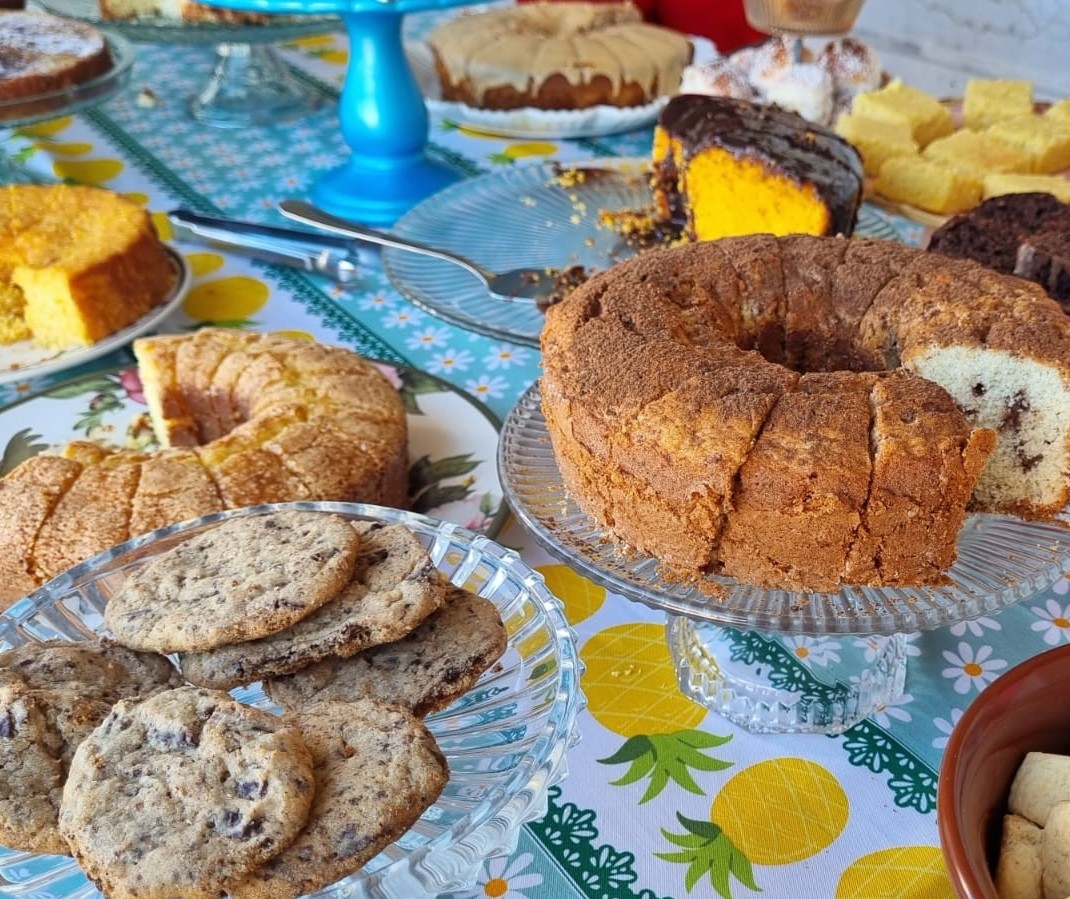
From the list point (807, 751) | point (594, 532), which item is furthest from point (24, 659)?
point (807, 751)

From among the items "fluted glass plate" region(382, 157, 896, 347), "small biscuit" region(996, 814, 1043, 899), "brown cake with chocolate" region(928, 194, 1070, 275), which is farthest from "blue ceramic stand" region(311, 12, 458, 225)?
"small biscuit" region(996, 814, 1043, 899)

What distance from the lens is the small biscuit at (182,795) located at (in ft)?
1.77

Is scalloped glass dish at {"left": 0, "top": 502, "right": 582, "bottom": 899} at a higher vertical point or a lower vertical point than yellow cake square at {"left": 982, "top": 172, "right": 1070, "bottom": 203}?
lower

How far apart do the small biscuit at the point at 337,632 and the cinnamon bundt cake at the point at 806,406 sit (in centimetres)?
20

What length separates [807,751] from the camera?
2.71 ft

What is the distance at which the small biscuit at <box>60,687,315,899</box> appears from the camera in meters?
0.54

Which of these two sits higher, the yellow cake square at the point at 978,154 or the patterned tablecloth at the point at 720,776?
the yellow cake square at the point at 978,154

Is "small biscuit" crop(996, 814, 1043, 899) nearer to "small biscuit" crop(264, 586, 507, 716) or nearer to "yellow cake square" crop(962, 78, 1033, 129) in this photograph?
"small biscuit" crop(264, 586, 507, 716)

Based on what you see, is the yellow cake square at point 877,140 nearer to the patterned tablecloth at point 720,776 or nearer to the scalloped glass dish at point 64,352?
the patterned tablecloth at point 720,776

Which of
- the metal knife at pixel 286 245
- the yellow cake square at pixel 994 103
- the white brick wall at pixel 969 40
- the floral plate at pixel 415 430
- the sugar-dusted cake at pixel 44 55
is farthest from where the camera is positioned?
the white brick wall at pixel 969 40

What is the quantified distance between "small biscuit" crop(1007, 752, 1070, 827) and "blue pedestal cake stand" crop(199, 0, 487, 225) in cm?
136

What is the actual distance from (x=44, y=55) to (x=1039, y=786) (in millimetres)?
1962

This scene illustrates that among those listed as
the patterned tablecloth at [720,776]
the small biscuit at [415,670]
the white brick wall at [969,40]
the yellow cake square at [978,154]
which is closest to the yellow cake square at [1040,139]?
the yellow cake square at [978,154]

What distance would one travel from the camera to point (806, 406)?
2.56 ft
